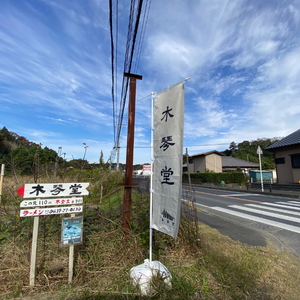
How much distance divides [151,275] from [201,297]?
2.05 feet

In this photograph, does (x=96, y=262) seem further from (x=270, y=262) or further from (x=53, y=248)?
(x=270, y=262)

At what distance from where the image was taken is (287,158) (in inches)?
646

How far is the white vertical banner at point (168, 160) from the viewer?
2.34 meters

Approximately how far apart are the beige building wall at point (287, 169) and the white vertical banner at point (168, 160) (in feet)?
58.4

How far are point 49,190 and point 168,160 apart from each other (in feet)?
5.75

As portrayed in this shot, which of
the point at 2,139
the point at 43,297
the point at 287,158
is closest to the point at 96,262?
the point at 43,297

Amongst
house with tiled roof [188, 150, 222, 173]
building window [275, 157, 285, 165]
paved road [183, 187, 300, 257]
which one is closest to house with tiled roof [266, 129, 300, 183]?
building window [275, 157, 285, 165]

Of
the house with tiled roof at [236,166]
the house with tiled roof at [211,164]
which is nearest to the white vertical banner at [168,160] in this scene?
the house with tiled roof at [211,164]

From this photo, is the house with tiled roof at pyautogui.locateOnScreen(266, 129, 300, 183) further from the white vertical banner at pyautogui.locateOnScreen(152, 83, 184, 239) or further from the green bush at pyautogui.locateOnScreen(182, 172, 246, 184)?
the white vertical banner at pyautogui.locateOnScreen(152, 83, 184, 239)

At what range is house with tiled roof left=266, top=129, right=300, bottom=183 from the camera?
15453 millimetres

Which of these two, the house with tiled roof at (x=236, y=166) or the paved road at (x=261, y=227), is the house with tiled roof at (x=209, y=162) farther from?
the paved road at (x=261, y=227)

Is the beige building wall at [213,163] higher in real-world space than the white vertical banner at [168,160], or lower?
higher

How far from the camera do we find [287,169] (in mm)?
16375

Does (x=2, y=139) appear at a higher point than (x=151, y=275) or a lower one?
higher
